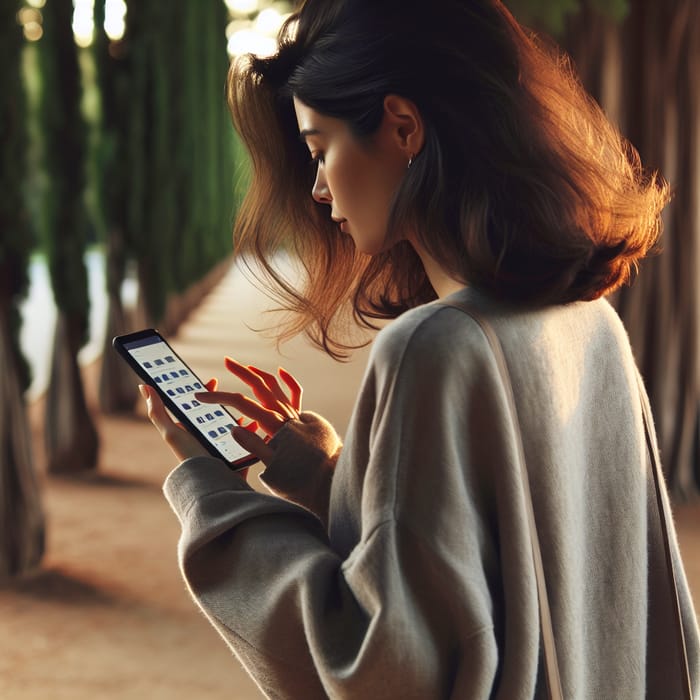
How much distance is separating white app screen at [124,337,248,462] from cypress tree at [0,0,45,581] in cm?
347

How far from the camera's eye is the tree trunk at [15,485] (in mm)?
5074

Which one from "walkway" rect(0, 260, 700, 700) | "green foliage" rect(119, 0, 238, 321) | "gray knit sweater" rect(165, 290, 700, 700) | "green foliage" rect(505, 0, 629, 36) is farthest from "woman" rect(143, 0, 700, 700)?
"green foliage" rect(119, 0, 238, 321)

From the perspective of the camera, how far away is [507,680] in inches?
48.1

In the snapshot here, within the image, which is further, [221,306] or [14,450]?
[221,306]

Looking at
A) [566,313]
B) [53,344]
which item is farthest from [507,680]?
[53,344]

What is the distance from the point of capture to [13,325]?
5.15m

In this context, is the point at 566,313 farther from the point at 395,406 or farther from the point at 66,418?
the point at 66,418

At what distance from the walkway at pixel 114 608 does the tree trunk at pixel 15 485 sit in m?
0.15

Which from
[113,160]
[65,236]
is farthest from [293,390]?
[113,160]

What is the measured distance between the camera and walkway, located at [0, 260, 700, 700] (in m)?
4.03

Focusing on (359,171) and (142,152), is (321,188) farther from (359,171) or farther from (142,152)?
(142,152)

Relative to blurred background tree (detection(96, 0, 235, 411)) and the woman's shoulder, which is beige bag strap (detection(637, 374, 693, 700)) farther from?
blurred background tree (detection(96, 0, 235, 411))

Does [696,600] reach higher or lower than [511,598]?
lower

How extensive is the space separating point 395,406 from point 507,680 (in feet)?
1.16
